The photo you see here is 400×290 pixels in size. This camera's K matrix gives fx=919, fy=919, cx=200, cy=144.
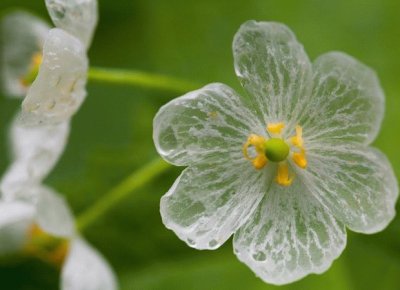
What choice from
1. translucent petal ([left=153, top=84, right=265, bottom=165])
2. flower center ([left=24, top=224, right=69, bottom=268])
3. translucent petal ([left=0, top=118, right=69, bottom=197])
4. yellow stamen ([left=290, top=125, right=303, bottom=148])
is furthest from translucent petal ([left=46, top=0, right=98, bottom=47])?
flower center ([left=24, top=224, right=69, bottom=268])

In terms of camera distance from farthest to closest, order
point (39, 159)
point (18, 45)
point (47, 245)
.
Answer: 1. point (18, 45)
2. point (47, 245)
3. point (39, 159)

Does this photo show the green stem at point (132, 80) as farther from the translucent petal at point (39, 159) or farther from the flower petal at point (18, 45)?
the flower petal at point (18, 45)

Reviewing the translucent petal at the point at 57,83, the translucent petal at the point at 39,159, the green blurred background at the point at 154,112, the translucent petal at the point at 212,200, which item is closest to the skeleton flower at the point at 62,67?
the translucent petal at the point at 57,83

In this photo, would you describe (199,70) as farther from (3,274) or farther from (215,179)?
(215,179)

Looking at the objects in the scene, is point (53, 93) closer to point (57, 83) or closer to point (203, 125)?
point (57, 83)

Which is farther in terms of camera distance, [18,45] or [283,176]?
[18,45]

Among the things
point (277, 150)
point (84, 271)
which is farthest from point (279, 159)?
point (84, 271)

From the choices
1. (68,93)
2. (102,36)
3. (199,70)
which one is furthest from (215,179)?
(102,36)

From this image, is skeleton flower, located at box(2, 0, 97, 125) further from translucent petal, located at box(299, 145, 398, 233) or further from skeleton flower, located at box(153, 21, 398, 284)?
translucent petal, located at box(299, 145, 398, 233)
